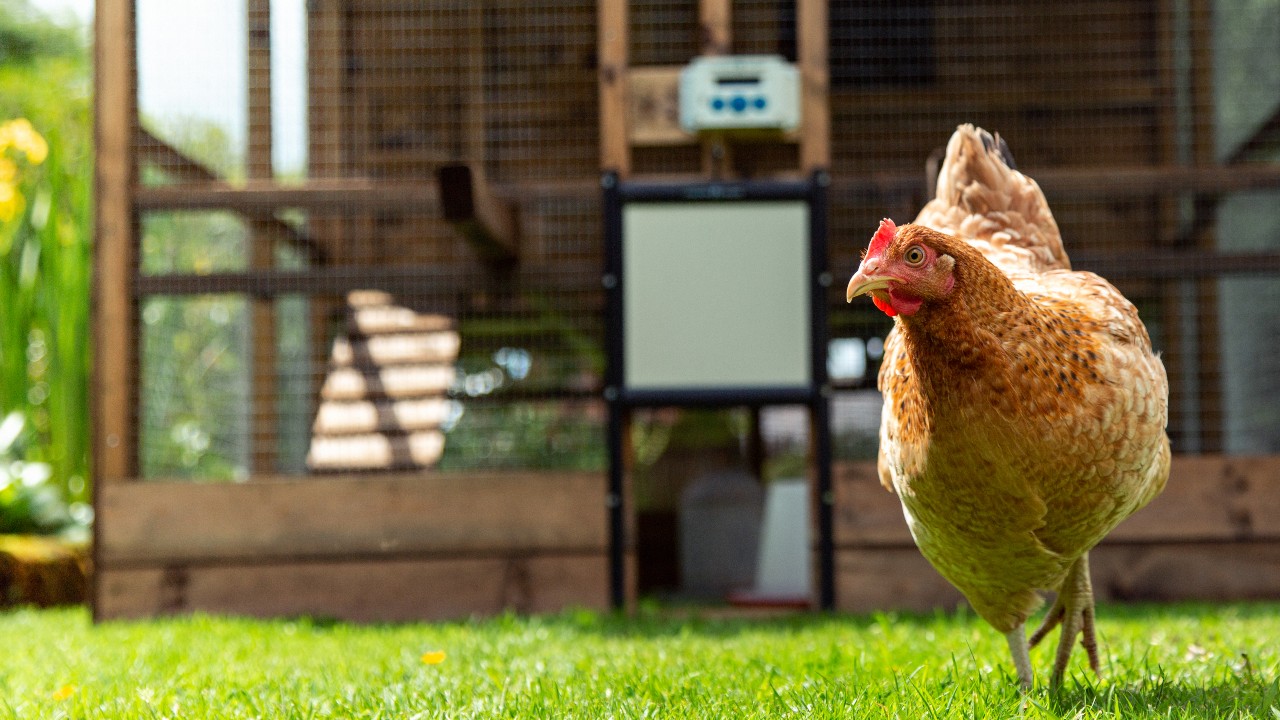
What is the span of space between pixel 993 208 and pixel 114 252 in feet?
11.1

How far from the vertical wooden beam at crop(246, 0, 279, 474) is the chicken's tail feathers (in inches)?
116

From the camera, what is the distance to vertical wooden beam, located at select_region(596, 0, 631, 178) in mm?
4320

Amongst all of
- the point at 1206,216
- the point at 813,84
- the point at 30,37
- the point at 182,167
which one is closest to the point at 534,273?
the point at 813,84

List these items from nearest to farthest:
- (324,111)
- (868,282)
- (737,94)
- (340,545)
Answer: (868,282), (737,94), (340,545), (324,111)

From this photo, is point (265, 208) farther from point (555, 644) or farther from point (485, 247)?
point (555, 644)

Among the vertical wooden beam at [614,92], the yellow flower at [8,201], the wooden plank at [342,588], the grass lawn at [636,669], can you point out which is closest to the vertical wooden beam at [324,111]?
the wooden plank at [342,588]

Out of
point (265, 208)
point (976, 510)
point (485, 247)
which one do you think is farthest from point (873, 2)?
point (976, 510)

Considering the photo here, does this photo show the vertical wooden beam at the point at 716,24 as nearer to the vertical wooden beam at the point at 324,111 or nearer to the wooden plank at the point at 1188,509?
the wooden plank at the point at 1188,509

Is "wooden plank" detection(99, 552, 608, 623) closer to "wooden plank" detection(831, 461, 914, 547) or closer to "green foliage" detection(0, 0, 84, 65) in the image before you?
"wooden plank" detection(831, 461, 914, 547)

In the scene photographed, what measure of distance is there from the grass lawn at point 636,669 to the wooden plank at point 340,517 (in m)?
0.36

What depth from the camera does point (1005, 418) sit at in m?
1.90

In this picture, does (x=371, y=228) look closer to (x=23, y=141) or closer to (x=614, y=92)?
(x=614, y=92)

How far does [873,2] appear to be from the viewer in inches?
245

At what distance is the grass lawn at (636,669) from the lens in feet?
6.95
